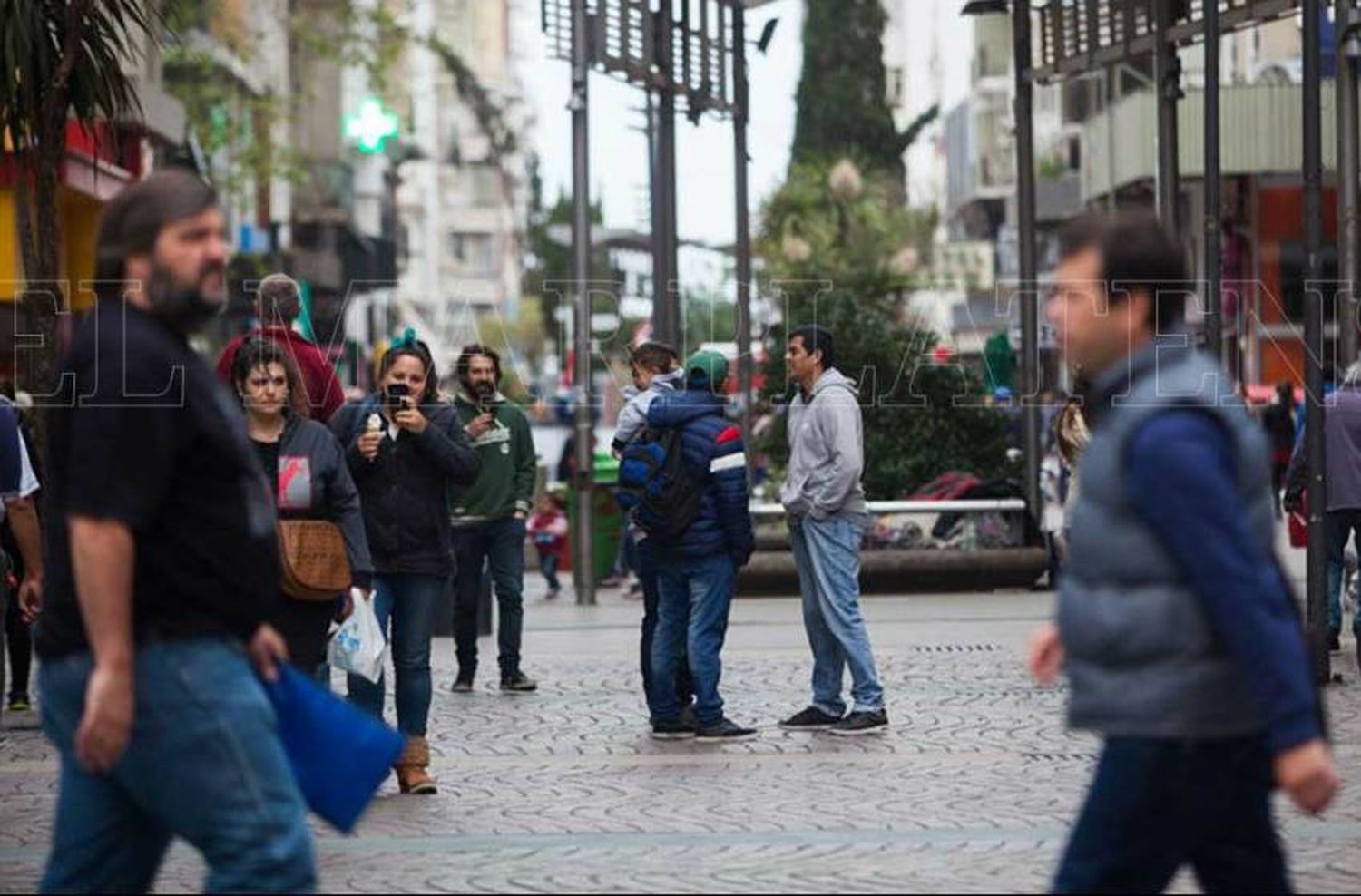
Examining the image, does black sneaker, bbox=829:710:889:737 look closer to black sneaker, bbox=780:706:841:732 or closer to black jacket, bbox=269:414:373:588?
black sneaker, bbox=780:706:841:732

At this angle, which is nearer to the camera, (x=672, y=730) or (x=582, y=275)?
(x=672, y=730)

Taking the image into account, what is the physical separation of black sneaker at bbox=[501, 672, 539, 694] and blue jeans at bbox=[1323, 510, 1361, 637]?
424 centimetres

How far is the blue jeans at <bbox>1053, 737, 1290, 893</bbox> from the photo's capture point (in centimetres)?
594

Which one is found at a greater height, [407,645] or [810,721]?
[407,645]

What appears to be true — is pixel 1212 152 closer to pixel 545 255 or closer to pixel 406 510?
pixel 406 510

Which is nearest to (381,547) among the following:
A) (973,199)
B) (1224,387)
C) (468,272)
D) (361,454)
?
(361,454)

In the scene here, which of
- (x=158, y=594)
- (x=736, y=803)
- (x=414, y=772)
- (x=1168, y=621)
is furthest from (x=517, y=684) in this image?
(x=1168, y=621)

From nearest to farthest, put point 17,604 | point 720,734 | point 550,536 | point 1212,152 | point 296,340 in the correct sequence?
point 296,340, point 720,734, point 17,604, point 1212,152, point 550,536

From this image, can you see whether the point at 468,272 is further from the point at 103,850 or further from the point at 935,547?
the point at 103,850

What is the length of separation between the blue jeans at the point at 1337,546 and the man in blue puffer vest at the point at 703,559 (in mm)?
4184

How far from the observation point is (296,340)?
13359 millimetres

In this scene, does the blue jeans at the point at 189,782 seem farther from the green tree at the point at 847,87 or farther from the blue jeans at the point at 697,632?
the green tree at the point at 847,87

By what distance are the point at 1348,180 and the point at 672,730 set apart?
45.4 ft

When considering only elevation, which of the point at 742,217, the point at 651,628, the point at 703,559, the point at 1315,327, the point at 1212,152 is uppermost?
the point at 742,217
